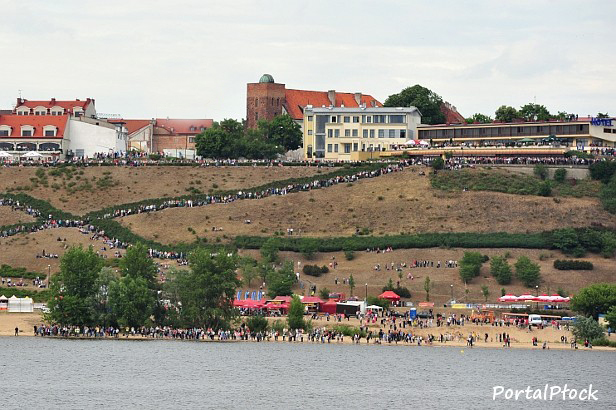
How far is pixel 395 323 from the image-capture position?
445 ft

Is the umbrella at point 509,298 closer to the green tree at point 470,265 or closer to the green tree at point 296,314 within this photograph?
the green tree at point 470,265

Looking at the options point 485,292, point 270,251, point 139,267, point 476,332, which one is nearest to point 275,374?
point 139,267

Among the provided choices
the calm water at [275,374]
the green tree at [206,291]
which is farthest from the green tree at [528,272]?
the green tree at [206,291]

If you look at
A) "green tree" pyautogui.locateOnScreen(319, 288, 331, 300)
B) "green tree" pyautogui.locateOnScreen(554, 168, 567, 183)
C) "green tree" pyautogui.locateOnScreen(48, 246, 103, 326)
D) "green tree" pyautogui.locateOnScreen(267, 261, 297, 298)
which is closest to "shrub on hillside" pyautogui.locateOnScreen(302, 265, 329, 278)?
"green tree" pyautogui.locateOnScreen(267, 261, 297, 298)

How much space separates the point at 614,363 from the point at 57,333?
50013 mm

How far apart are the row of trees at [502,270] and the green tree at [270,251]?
68.0ft

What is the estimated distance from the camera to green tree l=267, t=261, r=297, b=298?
14438 cm

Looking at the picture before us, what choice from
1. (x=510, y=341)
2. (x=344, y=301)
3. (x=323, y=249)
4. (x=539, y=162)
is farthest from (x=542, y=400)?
(x=539, y=162)

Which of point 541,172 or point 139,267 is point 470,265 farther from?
point 541,172

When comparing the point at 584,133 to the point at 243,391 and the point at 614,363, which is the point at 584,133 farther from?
the point at 243,391

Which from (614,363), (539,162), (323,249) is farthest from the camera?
(539,162)

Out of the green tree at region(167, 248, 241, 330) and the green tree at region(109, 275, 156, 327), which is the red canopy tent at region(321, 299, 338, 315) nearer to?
the green tree at region(167, 248, 241, 330)

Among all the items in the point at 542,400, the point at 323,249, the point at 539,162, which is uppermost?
the point at 539,162

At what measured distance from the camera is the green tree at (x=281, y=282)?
474 feet
